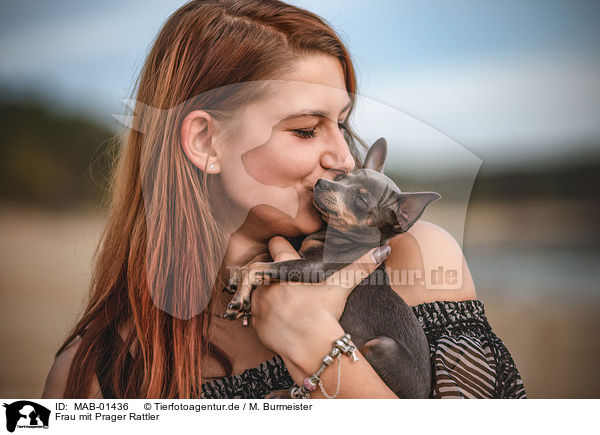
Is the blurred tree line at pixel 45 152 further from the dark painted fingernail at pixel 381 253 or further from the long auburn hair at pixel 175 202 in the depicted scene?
the dark painted fingernail at pixel 381 253

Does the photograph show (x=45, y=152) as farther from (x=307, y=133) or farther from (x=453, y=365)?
(x=453, y=365)

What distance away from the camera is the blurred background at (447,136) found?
177 centimetres

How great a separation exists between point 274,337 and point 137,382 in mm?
547

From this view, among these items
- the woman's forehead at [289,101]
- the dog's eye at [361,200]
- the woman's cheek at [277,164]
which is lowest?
the dog's eye at [361,200]

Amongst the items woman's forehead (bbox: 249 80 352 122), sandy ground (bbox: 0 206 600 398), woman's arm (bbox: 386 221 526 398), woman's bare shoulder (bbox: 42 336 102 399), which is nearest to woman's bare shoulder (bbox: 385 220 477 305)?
woman's arm (bbox: 386 221 526 398)

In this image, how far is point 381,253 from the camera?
1.66m

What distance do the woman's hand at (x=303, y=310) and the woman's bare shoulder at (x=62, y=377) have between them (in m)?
0.66

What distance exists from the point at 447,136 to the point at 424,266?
49 cm

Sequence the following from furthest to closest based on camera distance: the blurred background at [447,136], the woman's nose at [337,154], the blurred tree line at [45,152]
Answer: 1. the blurred tree line at [45,152]
2. the blurred background at [447,136]
3. the woman's nose at [337,154]

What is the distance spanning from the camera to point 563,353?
Answer: 185 centimetres
